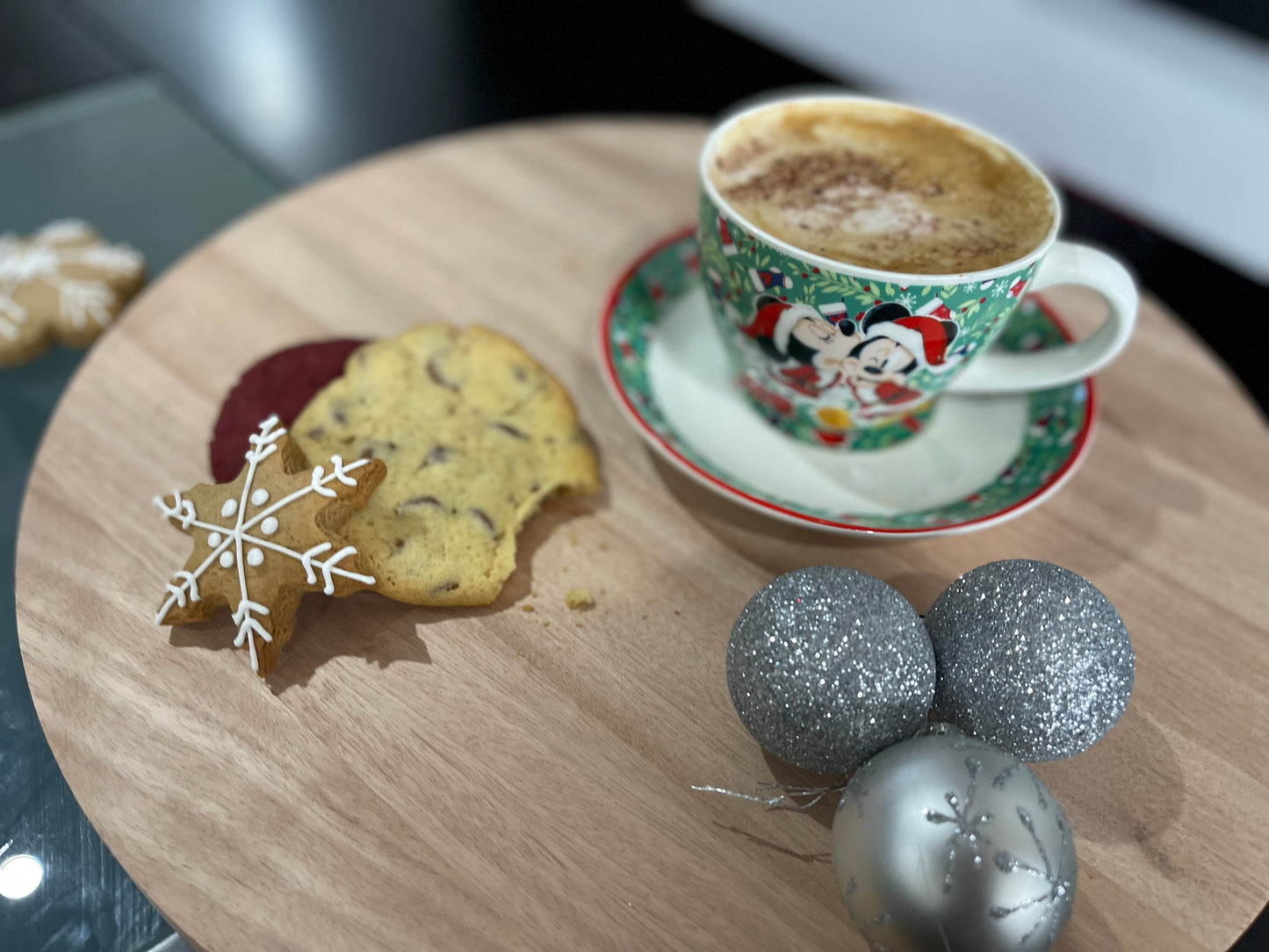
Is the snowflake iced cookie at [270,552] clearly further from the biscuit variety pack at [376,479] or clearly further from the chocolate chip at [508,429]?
the chocolate chip at [508,429]

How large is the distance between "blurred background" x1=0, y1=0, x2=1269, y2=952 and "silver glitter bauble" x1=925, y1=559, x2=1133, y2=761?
57 centimetres

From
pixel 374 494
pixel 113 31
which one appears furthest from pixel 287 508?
pixel 113 31

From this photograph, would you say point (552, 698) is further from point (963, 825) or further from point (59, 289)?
point (59, 289)

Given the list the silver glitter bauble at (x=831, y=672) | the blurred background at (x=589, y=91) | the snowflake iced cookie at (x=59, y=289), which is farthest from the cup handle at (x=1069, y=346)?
the snowflake iced cookie at (x=59, y=289)

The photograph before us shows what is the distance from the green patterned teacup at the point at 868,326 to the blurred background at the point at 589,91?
A: 593mm

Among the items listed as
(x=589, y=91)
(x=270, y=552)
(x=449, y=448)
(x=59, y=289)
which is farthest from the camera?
(x=589, y=91)

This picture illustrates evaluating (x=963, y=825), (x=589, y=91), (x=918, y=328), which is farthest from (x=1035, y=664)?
(x=589, y=91)

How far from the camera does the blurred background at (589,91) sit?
116 cm

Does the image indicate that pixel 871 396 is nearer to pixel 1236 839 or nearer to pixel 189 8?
pixel 1236 839

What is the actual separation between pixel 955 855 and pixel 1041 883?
0.14 ft

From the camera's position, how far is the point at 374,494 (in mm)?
625

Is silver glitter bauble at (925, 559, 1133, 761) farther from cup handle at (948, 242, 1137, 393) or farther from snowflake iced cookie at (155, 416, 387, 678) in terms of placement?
snowflake iced cookie at (155, 416, 387, 678)

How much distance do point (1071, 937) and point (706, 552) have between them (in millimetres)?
310

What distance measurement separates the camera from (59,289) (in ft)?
2.98
